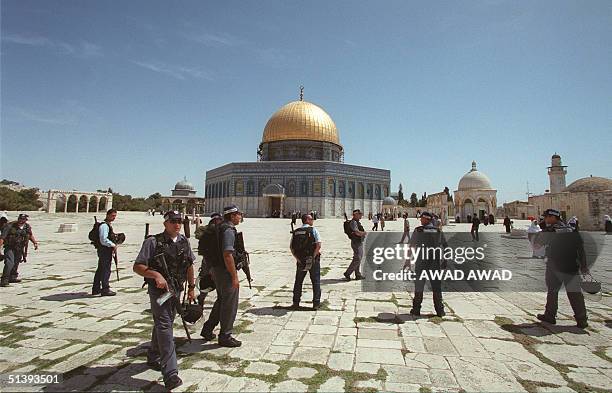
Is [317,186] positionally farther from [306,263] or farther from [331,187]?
[306,263]

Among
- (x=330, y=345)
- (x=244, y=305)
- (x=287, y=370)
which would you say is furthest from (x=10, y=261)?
(x=330, y=345)

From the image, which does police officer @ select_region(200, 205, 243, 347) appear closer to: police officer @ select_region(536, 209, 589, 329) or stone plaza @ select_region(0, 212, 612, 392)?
stone plaza @ select_region(0, 212, 612, 392)

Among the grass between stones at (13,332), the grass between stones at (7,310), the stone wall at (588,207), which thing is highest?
the stone wall at (588,207)

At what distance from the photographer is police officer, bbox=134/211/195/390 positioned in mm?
2939

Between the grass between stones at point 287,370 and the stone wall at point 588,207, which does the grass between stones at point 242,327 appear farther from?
the stone wall at point 588,207

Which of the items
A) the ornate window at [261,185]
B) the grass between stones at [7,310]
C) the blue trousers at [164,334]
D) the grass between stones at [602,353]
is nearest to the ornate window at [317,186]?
the ornate window at [261,185]

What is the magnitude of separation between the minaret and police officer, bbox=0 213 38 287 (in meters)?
61.1

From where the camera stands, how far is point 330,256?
36.3 feet

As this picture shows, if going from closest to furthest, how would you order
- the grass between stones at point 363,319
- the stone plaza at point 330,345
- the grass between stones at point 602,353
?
the stone plaza at point 330,345 → the grass between stones at point 602,353 → the grass between stones at point 363,319

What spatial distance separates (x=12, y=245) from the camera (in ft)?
21.6

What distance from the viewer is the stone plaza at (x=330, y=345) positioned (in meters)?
2.99

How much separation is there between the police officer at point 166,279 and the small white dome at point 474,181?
163 ft

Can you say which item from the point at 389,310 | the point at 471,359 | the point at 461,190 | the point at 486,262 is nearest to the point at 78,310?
the point at 389,310

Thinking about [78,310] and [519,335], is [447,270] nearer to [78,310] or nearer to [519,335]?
[519,335]
